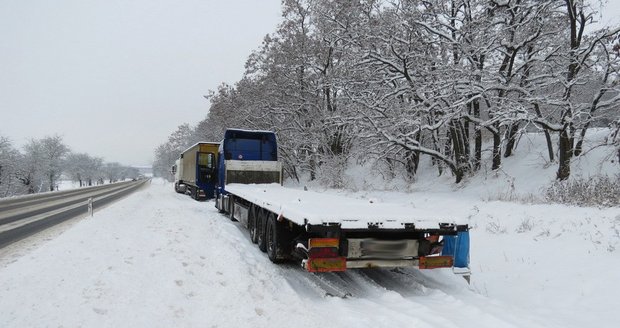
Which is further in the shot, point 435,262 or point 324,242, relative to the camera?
point 435,262

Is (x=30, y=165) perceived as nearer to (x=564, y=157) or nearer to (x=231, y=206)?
(x=231, y=206)

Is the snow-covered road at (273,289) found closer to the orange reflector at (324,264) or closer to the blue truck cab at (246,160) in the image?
the orange reflector at (324,264)

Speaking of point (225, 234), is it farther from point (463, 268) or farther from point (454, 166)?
point (454, 166)

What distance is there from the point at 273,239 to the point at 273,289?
5.29ft

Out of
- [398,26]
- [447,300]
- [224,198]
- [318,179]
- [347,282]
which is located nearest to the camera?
[447,300]

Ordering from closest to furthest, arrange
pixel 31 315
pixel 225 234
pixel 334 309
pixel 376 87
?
1. pixel 31 315
2. pixel 334 309
3. pixel 225 234
4. pixel 376 87

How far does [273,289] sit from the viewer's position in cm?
542

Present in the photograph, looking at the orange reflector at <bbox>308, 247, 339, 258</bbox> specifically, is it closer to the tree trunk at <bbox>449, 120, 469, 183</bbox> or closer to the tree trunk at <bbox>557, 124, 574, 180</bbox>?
the tree trunk at <bbox>557, 124, 574, 180</bbox>

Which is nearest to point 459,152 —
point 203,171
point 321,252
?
point 321,252

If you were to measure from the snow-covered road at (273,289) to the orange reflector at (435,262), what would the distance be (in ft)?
1.14

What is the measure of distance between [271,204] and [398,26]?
1117 cm

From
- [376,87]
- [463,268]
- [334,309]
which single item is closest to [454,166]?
[376,87]

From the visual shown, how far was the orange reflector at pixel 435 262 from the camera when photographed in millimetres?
5551

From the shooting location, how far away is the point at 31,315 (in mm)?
4199
